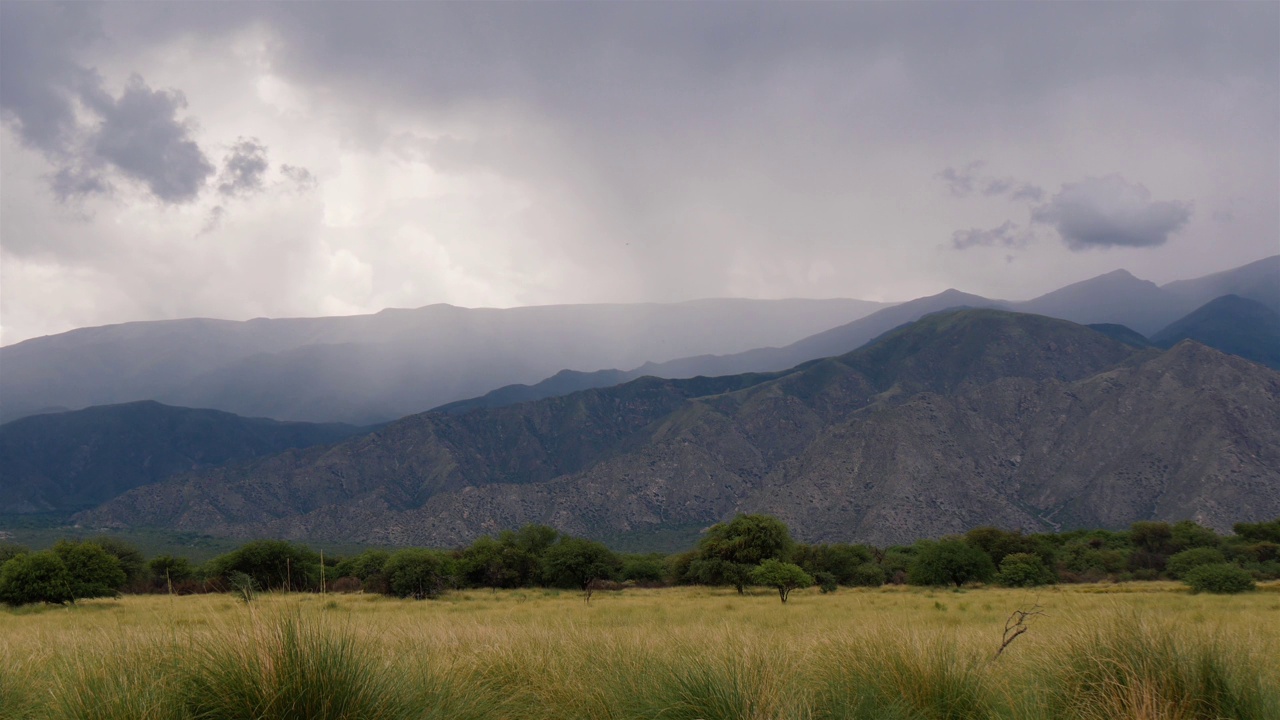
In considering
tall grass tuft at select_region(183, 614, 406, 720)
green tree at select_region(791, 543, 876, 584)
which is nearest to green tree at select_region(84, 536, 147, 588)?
green tree at select_region(791, 543, 876, 584)

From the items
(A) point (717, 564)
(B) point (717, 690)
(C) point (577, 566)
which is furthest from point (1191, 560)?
(B) point (717, 690)

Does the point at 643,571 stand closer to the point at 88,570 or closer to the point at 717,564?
the point at 717,564

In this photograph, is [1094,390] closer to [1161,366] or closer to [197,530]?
[1161,366]

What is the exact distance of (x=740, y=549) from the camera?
5081cm

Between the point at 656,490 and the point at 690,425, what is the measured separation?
76.3ft

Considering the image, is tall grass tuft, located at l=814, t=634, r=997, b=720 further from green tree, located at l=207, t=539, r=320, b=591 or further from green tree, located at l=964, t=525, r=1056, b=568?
green tree, located at l=964, t=525, r=1056, b=568

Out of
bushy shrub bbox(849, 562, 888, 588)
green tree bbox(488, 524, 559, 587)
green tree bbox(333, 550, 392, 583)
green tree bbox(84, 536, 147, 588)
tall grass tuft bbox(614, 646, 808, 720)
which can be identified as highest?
tall grass tuft bbox(614, 646, 808, 720)

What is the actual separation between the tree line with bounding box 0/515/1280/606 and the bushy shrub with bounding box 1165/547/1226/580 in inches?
4.0

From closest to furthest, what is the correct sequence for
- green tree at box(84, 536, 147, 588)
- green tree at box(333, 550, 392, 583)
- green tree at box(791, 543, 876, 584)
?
green tree at box(84, 536, 147, 588), green tree at box(333, 550, 392, 583), green tree at box(791, 543, 876, 584)

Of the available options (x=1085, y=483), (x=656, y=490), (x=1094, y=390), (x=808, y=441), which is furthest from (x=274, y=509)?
(x=1094, y=390)

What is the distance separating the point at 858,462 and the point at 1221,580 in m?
89.4

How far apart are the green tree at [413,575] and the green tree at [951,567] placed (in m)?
33.8

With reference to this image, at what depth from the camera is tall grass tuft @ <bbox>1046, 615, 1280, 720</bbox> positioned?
6.07m

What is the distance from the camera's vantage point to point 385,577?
45688 mm
